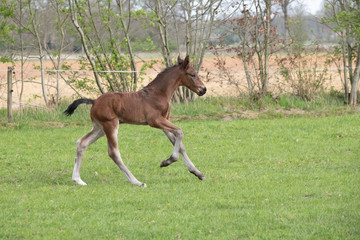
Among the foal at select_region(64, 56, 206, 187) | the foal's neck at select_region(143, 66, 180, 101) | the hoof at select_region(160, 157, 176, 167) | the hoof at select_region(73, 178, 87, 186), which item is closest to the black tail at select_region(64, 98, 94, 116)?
the foal at select_region(64, 56, 206, 187)

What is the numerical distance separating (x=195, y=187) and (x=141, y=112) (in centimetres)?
155

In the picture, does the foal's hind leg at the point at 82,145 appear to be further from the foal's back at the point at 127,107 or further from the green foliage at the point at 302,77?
the green foliage at the point at 302,77

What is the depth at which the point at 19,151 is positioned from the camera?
12.4 m

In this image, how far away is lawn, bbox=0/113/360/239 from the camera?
682cm

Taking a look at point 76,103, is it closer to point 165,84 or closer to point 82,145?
point 82,145

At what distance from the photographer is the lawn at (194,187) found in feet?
22.4

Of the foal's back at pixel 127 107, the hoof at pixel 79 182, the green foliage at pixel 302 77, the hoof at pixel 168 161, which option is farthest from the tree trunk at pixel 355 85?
the hoof at pixel 79 182

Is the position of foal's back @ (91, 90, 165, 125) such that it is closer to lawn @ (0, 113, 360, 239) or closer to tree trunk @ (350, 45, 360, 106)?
lawn @ (0, 113, 360, 239)

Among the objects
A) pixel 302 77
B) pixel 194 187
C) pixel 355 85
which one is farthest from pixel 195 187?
pixel 355 85

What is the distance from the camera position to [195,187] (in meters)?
8.95

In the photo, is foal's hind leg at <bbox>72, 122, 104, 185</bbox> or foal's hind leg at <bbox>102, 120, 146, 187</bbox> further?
foal's hind leg at <bbox>72, 122, 104, 185</bbox>

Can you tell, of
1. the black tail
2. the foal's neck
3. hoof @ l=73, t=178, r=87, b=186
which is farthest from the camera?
the foal's neck

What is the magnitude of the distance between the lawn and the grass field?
0.01m

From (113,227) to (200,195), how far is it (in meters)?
1.86
